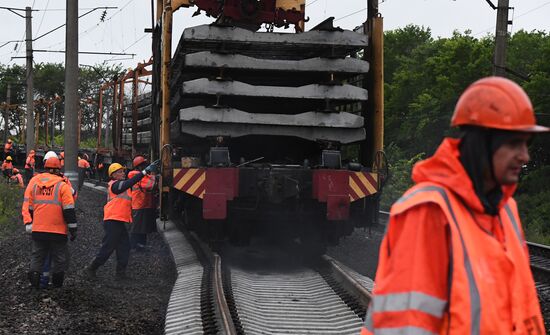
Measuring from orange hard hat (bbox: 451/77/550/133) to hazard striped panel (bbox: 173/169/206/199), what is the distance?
6416 mm

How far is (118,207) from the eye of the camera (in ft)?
29.5

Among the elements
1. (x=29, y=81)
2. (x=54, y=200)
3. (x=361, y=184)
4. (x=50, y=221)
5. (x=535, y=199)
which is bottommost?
(x=535, y=199)

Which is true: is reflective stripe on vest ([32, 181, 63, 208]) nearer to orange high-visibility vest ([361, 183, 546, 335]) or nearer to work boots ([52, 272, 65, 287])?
work boots ([52, 272, 65, 287])

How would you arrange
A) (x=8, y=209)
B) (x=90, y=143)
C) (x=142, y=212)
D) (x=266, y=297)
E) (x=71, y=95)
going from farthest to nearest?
(x=90, y=143) → (x=8, y=209) → (x=71, y=95) → (x=142, y=212) → (x=266, y=297)

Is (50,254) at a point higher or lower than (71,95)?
lower

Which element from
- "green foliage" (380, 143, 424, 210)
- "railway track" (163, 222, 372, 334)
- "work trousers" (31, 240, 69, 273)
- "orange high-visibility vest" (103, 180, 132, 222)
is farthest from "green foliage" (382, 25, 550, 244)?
"work trousers" (31, 240, 69, 273)

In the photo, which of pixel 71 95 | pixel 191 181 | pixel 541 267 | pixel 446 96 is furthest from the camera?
pixel 446 96

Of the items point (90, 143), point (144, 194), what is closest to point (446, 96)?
point (90, 143)

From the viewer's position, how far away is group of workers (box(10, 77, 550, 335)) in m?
1.90

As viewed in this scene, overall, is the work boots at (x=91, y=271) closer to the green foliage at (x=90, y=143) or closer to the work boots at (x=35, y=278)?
the work boots at (x=35, y=278)

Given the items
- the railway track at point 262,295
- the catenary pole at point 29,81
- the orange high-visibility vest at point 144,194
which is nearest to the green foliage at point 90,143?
the catenary pole at point 29,81

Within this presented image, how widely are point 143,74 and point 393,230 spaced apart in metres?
14.7

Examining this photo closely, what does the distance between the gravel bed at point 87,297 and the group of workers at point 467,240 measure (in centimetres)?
436

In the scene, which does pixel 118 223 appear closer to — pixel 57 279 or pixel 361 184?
pixel 57 279
